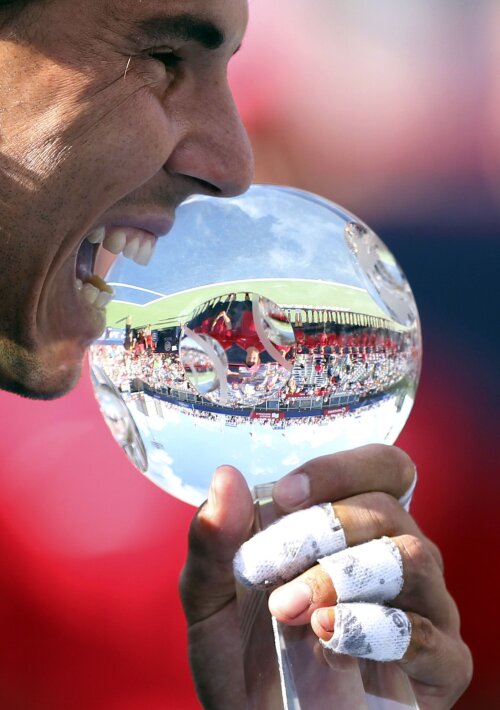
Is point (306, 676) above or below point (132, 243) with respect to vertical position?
below

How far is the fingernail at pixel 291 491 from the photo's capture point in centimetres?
73

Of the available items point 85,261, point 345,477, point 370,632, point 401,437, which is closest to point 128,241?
point 85,261

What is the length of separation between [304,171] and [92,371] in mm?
1401

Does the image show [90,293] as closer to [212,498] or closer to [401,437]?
[212,498]

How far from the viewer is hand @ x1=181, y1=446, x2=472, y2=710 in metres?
0.72

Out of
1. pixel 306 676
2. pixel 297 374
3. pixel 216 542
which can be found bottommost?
pixel 306 676

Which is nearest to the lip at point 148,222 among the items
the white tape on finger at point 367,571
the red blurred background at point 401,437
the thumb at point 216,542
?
the thumb at point 216,542

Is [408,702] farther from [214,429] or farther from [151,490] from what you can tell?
[151,490]

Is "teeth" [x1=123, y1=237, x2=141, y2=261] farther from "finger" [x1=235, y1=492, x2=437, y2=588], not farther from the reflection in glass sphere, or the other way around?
"finger" [x1=235, y1=492, x2=437, y2=588]

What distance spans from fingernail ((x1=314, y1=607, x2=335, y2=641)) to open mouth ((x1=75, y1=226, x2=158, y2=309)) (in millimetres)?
388

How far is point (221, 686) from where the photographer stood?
1.03 meters

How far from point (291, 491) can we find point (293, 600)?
11 cm

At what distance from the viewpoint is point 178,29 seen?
2.34 feet

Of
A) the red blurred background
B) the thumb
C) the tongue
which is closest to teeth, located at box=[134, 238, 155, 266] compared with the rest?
the tongue
